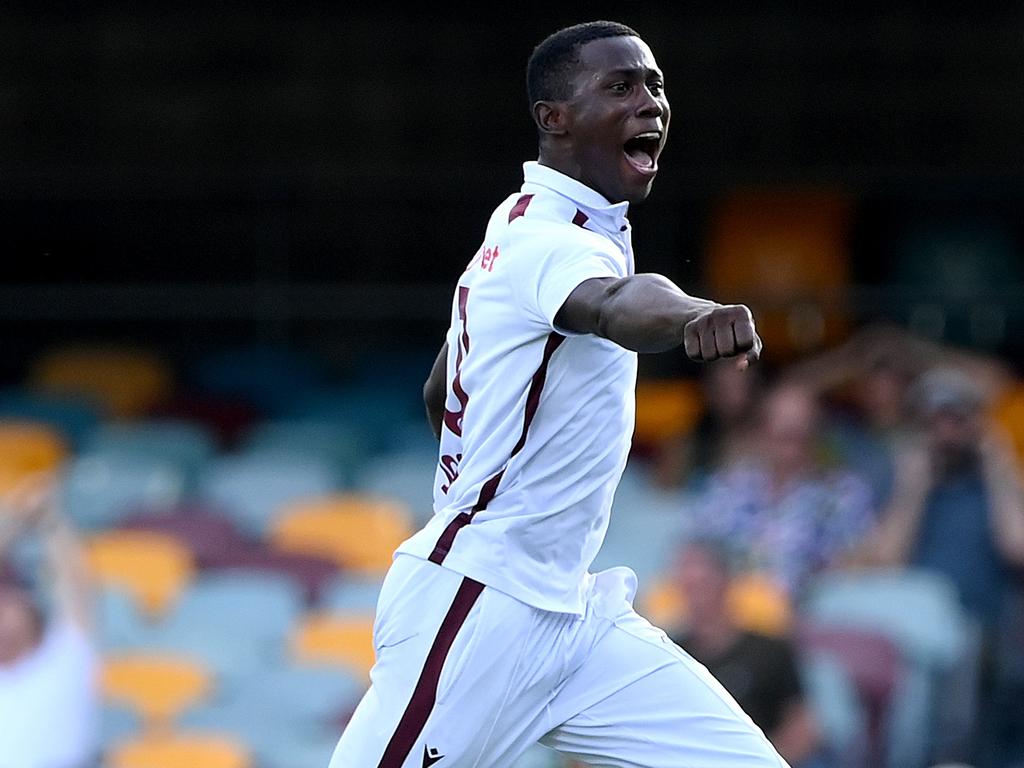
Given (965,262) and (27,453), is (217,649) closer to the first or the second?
(27,453)

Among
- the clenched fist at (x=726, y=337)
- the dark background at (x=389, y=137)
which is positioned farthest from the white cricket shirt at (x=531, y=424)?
the dark background at (x=389, y=137)

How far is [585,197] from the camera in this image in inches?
136

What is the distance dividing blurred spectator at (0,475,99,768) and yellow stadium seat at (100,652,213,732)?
158mm

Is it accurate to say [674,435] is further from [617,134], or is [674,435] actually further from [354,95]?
[617,134]

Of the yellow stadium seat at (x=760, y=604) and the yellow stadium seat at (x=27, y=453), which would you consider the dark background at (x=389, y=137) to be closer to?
the yellow stadium seat at (x=27, y=453)

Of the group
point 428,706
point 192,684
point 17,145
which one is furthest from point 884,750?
point 17,145

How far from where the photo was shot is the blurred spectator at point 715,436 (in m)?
7.52

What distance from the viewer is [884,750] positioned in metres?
6.09

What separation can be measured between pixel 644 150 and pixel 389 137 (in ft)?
22.9

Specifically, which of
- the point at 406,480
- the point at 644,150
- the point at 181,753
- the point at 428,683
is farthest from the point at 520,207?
the point at 406,480

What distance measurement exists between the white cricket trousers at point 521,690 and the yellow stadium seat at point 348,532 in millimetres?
3600

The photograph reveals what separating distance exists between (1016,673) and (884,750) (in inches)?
19.2

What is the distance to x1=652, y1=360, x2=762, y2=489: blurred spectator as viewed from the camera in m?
7.52

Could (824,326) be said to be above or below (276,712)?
above
